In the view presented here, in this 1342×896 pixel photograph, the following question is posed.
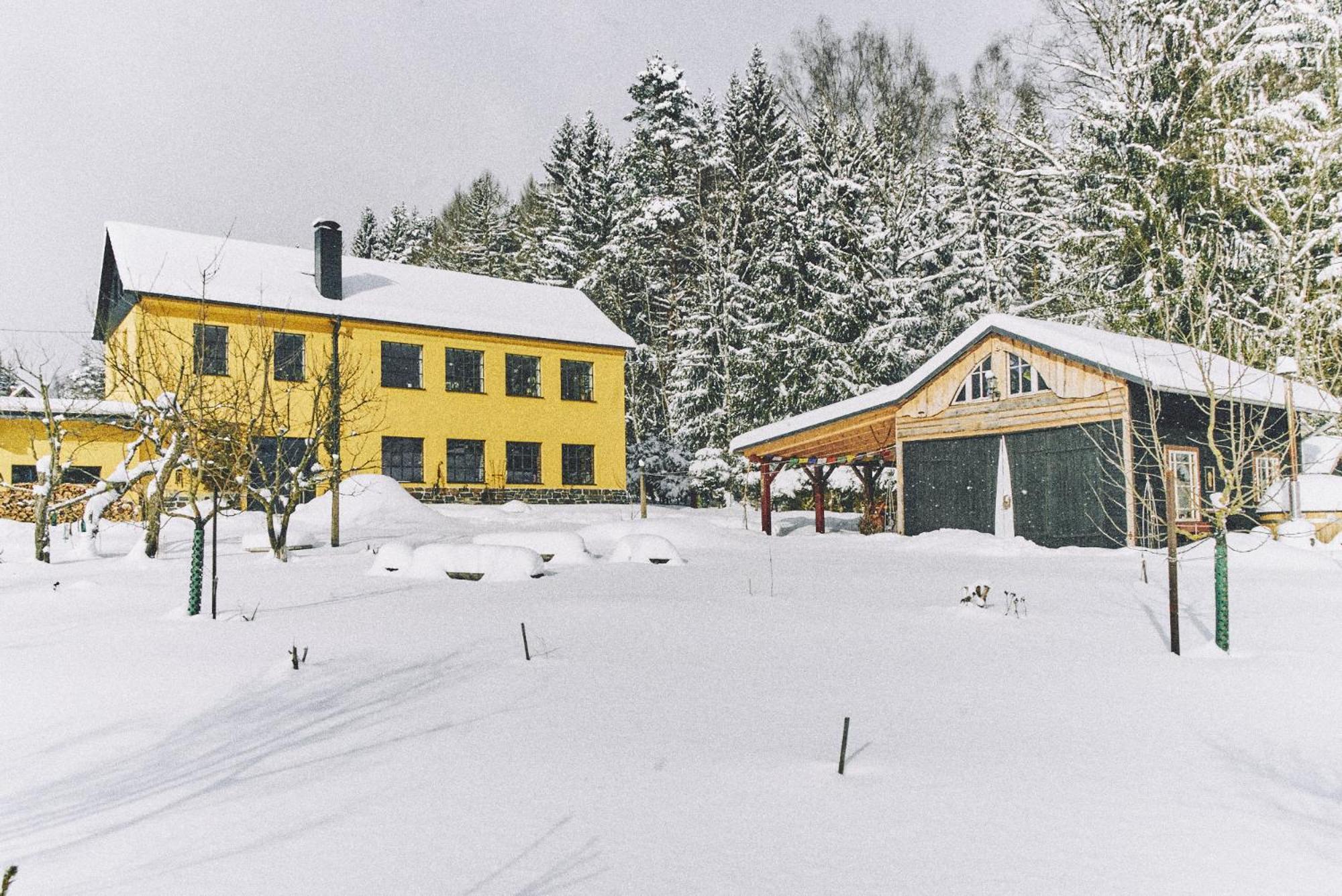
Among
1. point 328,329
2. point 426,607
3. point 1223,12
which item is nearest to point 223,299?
point 328,329

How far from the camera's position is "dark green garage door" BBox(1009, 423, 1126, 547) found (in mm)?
17250

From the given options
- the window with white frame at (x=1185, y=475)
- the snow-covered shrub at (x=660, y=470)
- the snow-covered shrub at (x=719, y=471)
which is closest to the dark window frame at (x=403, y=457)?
the snow-covered shrub at (x=660, y=470)

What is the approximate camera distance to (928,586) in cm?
1191

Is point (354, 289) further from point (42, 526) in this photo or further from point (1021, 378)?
point (1021, 378)

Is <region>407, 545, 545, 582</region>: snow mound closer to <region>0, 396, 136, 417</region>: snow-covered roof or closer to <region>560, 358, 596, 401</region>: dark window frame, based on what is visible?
<region>0, 396, 136, 417</region>: snow-covered roof

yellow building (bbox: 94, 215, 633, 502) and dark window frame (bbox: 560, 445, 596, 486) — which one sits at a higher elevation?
yellow building (bbox: 94, 215, 633, 502)

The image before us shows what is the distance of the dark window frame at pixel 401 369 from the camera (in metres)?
26.4

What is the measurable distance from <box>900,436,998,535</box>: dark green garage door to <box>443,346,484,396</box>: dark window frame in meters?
13.7

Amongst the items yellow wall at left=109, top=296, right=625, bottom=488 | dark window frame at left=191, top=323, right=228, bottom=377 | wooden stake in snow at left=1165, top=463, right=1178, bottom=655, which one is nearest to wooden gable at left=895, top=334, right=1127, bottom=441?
wooden stake in snow at left=1165, top=463, right=1178, bottom=655

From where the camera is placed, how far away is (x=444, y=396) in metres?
27.4

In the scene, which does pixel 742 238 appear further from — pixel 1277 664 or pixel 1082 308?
pixel 1277 664

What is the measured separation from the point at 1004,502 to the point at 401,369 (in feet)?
57.1

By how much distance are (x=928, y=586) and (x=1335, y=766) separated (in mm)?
6560

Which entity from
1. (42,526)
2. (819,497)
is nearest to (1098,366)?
(819,497)
